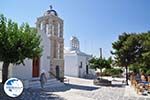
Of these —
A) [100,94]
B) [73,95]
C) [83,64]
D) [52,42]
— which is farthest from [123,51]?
[83,64]

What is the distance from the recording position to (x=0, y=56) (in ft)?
54.9

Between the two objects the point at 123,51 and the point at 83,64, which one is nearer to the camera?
the point at 123,51

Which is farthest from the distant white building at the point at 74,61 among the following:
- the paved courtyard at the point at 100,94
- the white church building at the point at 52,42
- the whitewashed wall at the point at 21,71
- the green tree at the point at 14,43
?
the green tree at the point at 14,43

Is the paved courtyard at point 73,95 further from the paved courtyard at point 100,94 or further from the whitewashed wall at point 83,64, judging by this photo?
the whitewashed wall at point 83,64

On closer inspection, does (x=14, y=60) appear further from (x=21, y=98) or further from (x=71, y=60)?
(x=71, y=60)

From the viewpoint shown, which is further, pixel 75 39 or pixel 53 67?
pixel 75 39

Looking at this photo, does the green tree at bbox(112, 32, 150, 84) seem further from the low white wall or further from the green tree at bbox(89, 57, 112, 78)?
the low white wall

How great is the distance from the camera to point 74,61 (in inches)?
1801

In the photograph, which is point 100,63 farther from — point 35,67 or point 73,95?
point 73,95

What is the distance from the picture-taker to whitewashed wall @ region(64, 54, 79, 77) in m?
45.4

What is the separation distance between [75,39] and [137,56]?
62.7 feet

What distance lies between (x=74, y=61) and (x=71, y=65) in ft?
3.14

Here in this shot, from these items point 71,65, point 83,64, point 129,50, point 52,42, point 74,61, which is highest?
point 52,42

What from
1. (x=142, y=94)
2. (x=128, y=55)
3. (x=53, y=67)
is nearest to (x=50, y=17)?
(x=53, y=67)
